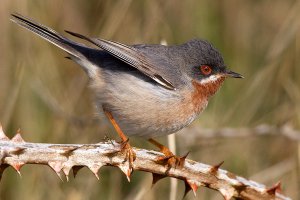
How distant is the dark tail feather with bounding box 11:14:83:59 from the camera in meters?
3.59

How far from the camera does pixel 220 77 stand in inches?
166

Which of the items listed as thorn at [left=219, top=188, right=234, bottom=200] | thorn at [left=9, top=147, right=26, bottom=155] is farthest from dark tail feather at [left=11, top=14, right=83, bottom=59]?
thorn at [left=219, top=188, right=234, bottom=200]

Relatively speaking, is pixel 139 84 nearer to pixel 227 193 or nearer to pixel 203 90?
pixel 203 90

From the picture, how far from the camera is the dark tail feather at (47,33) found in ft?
11.8

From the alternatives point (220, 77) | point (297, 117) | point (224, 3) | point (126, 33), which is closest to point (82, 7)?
point (126, 33)

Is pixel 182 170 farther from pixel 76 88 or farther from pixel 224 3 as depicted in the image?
pixel 224 3

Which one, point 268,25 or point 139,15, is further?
point 268,25

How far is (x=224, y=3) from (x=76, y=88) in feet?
5.81

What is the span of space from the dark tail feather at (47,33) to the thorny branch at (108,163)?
60.0 inches

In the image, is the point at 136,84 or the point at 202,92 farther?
the point at 202,92

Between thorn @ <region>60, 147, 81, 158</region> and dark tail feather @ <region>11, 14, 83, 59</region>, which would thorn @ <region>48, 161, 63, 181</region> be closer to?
thorn @ <region>60, 147, 81, 158</region>

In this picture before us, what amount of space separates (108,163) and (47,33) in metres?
1.78

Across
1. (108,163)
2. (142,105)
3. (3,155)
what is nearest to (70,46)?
(142,105)

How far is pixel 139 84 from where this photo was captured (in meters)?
3.77
